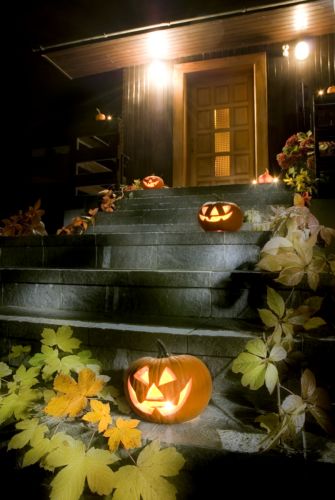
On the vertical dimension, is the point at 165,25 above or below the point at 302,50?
above

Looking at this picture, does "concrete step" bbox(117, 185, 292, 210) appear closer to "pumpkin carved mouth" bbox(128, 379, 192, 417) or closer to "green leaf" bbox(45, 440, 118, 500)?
"pumpkin carved mouth" bbox(128, 379, 192, 417)

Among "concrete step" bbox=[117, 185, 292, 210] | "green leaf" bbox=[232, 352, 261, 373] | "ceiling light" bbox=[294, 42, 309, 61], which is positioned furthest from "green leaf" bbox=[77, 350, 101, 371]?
"ceiling light" bbox=[294, 42, 309, 61]

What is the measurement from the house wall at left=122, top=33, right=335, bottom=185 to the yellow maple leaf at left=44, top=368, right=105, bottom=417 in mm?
6668

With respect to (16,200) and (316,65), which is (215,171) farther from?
(16,200)

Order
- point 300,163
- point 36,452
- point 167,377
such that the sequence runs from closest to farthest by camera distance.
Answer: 1. point 36,452
2. point 167,377
3. point 300,163

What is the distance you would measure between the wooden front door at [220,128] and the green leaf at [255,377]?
6830mm

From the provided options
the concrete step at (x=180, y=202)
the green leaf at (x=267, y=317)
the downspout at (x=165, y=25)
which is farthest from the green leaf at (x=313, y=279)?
the downspout at (x=165, y=25)

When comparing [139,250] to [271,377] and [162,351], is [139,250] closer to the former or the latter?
[162,351]

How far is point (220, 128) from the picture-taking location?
8.23m

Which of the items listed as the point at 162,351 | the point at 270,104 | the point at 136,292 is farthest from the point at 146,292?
the point at 270,104

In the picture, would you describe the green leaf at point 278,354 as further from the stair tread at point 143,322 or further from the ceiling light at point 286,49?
the ceiling light at point 286,49

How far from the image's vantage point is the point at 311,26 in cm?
689

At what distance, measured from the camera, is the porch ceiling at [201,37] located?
6641mm

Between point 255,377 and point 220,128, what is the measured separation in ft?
24.8
